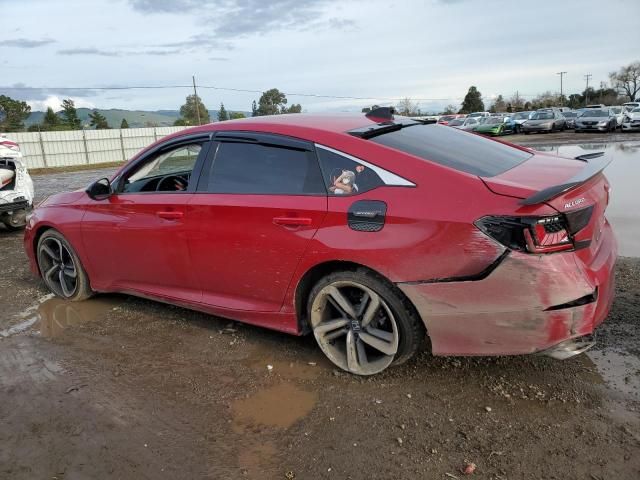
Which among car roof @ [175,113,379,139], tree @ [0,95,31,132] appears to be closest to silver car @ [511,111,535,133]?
car roof @ [175,113,379,139]

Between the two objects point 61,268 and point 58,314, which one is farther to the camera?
point 61,268

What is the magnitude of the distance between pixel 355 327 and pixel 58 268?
10.8ft

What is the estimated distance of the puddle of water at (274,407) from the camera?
289 cm

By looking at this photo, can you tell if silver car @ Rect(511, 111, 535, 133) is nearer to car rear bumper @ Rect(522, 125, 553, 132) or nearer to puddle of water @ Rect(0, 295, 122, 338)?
car rear bumper @ Rect(522, 125, 553, 132)

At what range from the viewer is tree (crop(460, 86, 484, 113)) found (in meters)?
81.6

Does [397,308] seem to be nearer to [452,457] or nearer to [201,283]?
[452,457]

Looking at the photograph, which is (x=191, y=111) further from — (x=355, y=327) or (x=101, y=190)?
(x=355, y=327)

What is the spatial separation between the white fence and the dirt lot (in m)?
31.3

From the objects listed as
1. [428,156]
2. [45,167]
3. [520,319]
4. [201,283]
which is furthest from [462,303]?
[45,167]

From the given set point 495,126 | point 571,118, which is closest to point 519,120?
point 571,118

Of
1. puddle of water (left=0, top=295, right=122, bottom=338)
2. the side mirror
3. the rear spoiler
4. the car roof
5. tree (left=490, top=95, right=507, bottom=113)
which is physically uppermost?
tree (left=490, top=95, right=507, bottom=113)

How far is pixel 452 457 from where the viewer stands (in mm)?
2471

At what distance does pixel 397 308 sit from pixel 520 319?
2.13ft

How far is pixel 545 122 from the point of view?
3167cm
